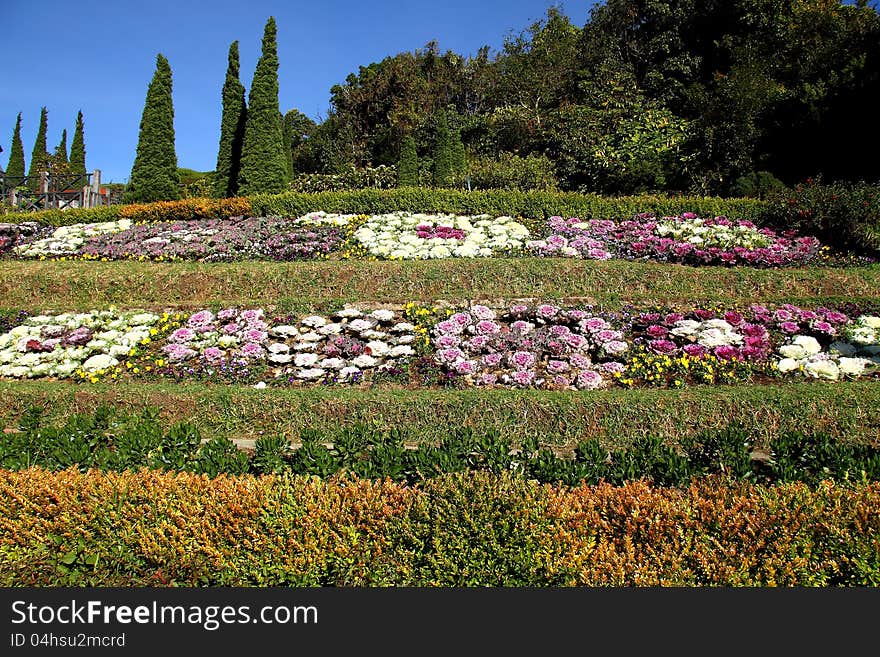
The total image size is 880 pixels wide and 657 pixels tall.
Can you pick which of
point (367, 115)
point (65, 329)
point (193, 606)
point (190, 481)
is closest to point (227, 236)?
point (65, 329)

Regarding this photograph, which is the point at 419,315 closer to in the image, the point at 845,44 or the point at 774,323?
the point at 774,323

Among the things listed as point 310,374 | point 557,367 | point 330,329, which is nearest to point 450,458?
point 557,367

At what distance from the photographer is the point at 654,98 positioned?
24.3m

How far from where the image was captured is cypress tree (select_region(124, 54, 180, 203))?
1795 cm

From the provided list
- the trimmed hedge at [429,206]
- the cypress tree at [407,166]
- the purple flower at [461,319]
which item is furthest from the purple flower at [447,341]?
the cypress tree at [407,166]

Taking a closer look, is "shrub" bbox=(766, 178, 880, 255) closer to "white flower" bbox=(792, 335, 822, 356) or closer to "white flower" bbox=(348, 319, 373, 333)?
"white flower" bbox=(792, 335, 822, 356)

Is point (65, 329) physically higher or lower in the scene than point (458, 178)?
lower

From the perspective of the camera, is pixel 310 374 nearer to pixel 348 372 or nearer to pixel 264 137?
pixel 348 372

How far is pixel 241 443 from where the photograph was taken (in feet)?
16.2

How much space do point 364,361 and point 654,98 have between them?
73.6 feet

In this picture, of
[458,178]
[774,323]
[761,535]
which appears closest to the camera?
[761,535]

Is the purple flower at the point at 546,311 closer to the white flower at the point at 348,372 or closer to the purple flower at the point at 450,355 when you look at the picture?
the purple flower at the point at 450,355

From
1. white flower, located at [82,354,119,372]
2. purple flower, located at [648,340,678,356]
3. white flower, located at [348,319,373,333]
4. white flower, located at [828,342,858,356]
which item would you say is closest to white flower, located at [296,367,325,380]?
white flower, located at [348,319,373,333]

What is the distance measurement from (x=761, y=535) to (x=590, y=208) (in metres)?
10.1
